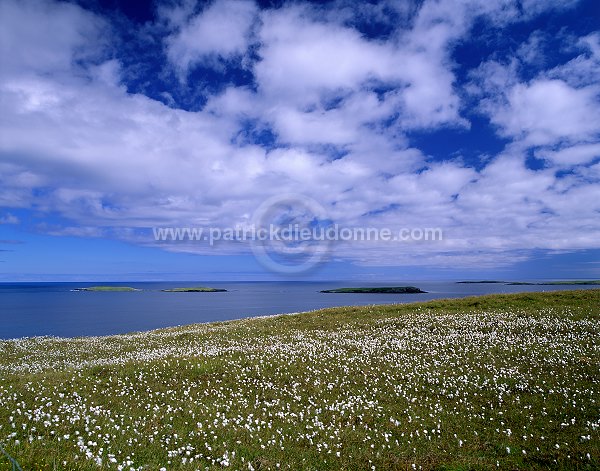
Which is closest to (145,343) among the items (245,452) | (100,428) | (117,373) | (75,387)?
(117,373)

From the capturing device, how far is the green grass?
35.4 ft

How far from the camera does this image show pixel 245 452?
11.2 m

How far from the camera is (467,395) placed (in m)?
16.3

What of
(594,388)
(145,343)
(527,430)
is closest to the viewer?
(527,430)

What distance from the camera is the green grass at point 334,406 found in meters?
10.8

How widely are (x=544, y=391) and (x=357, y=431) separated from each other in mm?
9023

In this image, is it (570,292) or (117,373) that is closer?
(117,373)

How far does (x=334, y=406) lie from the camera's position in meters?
15.2

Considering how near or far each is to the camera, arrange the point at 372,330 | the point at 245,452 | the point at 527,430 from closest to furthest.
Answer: the point at 245,452 → the point at 527,430 → the point at 372,330

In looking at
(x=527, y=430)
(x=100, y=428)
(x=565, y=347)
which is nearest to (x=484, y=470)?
(x=527, y=430)

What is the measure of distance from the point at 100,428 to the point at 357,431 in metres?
8.26

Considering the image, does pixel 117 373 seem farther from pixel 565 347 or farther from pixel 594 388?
pixel 565 347

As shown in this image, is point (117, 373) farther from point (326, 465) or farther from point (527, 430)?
point (527, 430)

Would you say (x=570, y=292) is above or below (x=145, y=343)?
above
